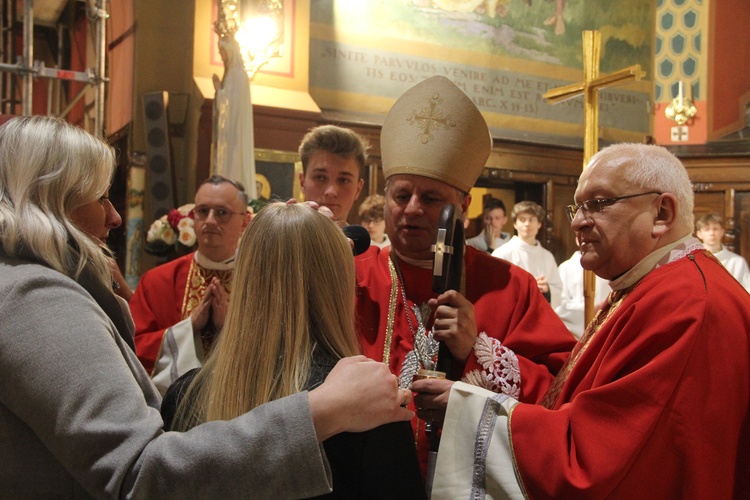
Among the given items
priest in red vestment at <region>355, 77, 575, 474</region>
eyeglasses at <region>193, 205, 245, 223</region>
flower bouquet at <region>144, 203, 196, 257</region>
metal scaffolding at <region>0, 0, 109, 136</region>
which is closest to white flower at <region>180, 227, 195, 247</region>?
flower bouquet at <region>144, 203, 196, 257</region>

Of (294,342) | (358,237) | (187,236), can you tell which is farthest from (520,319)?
(187,236)

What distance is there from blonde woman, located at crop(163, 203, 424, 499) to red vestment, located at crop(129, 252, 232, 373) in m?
2.01

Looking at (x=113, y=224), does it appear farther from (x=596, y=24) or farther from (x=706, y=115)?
(x=706, y=115)

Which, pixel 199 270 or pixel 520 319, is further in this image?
pixel 199 270

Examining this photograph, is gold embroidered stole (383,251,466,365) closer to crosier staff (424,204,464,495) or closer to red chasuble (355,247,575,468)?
red chasuble (355,247,575,468)

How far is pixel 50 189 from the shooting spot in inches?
55.6

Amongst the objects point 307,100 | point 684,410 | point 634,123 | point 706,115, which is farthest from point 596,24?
point 684,410

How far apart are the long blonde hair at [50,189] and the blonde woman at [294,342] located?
272 mm

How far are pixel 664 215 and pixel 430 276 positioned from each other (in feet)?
2.99

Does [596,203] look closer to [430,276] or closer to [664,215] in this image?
[664,215]

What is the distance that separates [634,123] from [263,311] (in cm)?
1138

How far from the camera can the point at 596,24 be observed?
11.6 m

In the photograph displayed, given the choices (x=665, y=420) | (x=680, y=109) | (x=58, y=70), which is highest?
(x=680, y=109)

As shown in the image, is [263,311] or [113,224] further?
[113,224]
